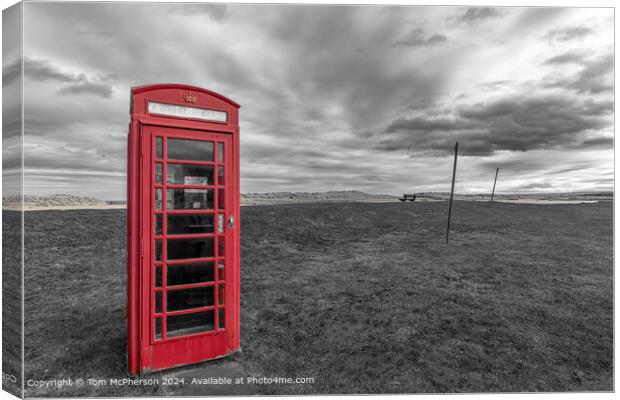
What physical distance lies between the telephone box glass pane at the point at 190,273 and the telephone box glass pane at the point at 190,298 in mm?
103

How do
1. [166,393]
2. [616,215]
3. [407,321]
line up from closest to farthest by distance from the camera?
1. [166,393]
2. [616,215]
3. [407,321]

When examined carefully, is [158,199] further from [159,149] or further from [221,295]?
[221,295]

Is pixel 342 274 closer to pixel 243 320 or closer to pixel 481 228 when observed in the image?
pixel 243 320

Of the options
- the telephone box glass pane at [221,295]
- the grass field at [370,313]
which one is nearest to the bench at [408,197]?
the grass field at [370,313]

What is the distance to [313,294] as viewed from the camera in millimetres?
5512

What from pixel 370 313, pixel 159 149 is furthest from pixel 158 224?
pixel 370 313

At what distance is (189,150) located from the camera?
3180 millimetres

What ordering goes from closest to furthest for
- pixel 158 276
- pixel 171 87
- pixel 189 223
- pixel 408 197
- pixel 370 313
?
pixel 171 87, pixel 158 276, pixel 189 223, pixel 370 313, pixel 408 197

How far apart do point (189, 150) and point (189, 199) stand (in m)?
0.50

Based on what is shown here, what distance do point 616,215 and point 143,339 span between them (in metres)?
5.69

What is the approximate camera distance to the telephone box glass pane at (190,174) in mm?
3180


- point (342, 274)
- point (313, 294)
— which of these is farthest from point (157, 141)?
point (342, 274)

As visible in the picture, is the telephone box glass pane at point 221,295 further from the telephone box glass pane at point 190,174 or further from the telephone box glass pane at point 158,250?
the telephone box glass pane at point 190,174

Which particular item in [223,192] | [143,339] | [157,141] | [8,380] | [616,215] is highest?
[157,141]
